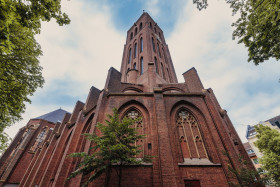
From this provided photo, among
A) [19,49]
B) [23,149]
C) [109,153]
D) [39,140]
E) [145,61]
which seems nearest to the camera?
[109,153]

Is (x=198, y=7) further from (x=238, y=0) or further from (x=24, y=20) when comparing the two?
(x=24, y=20)

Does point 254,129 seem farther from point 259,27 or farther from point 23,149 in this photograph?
point 23,149

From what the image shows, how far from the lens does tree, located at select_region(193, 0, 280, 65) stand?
5.43 metres

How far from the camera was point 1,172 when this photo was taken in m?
19.6

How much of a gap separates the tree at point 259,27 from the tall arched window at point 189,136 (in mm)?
5504

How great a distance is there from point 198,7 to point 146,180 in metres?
9.83

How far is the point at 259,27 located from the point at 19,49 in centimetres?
1325

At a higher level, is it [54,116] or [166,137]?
[54,116]

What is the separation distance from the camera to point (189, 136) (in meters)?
9.14

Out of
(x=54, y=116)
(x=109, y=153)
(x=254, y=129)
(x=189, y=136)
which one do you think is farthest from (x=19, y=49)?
(x=254, y=129)

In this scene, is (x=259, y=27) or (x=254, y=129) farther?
(x=254, y=129)

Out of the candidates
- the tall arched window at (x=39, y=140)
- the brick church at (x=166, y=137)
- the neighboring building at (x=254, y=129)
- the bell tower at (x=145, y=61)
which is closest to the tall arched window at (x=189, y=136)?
the brick church at (x=166, y=137)

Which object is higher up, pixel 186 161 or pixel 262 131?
pixel 262 131

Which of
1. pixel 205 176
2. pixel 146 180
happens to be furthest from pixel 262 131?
pixel 146 180
